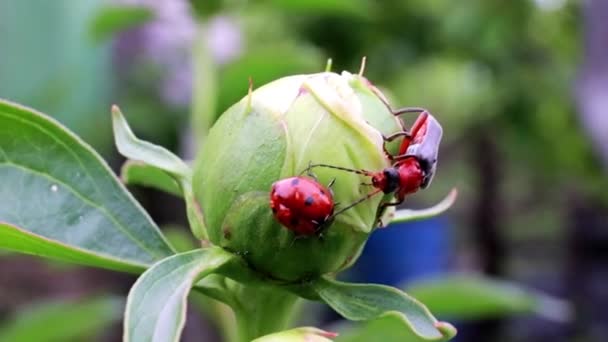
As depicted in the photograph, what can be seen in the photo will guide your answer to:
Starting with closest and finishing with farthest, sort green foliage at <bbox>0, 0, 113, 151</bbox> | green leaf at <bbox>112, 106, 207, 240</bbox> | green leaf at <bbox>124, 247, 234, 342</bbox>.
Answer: green leaf at <bbox>124, 247, 234, 342</bbox>, green leaf at <bbox>112, 106, 207, 240</bbox>, green foliage at <bbox>0, 0, 113, 151</bbox>

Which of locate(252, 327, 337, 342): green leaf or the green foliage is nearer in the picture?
locate(252, 327, 337, 342): green leaf

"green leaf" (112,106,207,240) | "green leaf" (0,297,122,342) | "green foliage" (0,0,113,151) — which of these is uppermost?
"green leaf" (112,106,207,240)

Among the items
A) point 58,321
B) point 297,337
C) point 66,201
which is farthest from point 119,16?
point 297,337

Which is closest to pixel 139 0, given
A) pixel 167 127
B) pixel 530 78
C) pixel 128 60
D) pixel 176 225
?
pixel 167 127

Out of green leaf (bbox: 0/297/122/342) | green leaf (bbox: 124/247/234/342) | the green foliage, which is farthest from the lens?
the green foliage

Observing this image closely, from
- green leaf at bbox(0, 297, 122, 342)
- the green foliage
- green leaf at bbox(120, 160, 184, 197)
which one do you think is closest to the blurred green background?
the green foliage

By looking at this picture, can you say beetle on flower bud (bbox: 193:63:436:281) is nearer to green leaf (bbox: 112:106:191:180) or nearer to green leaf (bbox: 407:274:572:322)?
green leaf (bbox: 112:106:191:180)

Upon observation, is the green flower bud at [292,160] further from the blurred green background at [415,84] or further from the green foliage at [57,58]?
the green foliage at [57,58]
